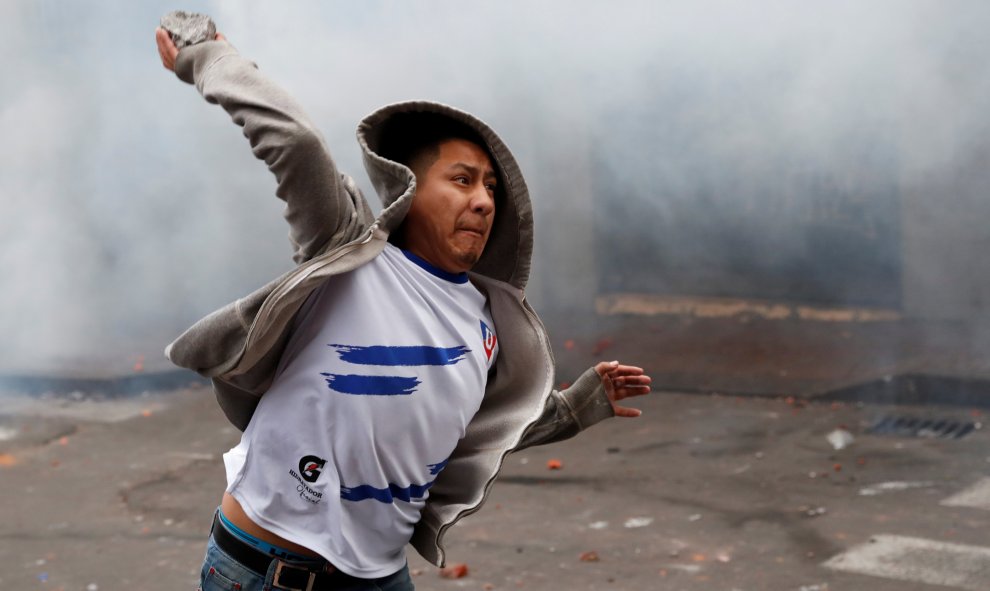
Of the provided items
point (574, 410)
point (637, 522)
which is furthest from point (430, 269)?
point (637, 522)

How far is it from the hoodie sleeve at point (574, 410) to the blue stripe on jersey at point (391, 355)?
14.2 inches

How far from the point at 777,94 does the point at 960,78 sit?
95 cm

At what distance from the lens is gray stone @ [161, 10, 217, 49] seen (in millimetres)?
2156

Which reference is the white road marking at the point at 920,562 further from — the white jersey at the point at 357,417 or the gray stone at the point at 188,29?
the gray stone at the point at 188,29

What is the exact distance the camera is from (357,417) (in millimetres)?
2020

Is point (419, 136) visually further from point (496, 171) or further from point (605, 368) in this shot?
point (605, 368)

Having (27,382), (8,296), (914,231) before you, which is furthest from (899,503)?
(8,296)

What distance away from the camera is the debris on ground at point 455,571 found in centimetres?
417

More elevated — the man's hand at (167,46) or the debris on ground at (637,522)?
the man's hand at (167,46)

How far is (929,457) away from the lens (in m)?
5.29

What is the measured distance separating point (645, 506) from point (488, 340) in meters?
2.70

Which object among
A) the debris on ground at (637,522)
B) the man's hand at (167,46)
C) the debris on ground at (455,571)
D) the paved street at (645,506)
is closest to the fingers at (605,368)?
the man's hand at (167,46)

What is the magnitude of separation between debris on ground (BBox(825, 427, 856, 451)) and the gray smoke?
4.71 feet

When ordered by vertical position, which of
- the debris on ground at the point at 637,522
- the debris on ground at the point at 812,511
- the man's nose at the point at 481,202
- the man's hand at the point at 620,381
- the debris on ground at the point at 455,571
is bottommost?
the debris on ground at the point at 455,571
